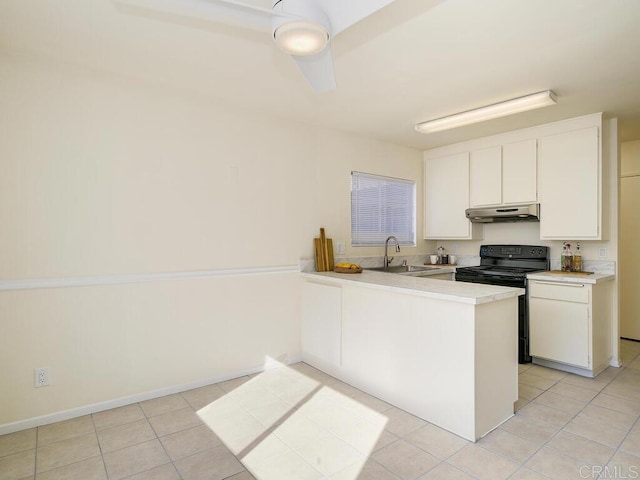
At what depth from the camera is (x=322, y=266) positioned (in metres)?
3.73

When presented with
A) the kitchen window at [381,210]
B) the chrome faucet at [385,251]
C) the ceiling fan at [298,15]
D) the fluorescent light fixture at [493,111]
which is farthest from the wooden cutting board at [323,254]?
the ceiling fan at [298,15]

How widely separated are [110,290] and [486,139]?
163 inches

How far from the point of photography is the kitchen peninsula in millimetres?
2252

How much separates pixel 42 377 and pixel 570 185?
4.71 m

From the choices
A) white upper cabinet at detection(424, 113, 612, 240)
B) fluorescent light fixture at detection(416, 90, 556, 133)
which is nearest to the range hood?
white upper cabinet at detection(424, 113, 612, 240)

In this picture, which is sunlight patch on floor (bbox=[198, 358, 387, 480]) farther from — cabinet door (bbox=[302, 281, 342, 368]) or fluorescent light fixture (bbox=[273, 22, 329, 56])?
fluorescent light fixture (bbox=[273, 22, 329, 56])

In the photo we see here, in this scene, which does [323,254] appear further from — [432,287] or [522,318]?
[522,318]

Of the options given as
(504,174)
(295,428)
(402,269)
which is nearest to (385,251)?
(402,269)

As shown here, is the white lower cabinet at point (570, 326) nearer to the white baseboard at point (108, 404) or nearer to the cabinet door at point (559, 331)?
the cabinet door at point (559, 331)

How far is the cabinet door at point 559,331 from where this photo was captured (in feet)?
10.7

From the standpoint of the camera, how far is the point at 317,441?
2.25 metres

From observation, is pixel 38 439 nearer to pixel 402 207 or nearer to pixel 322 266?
pixel 322 266

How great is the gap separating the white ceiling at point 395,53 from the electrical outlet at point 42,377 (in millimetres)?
2113

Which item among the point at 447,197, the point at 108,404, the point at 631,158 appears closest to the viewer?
the point at 108,404
